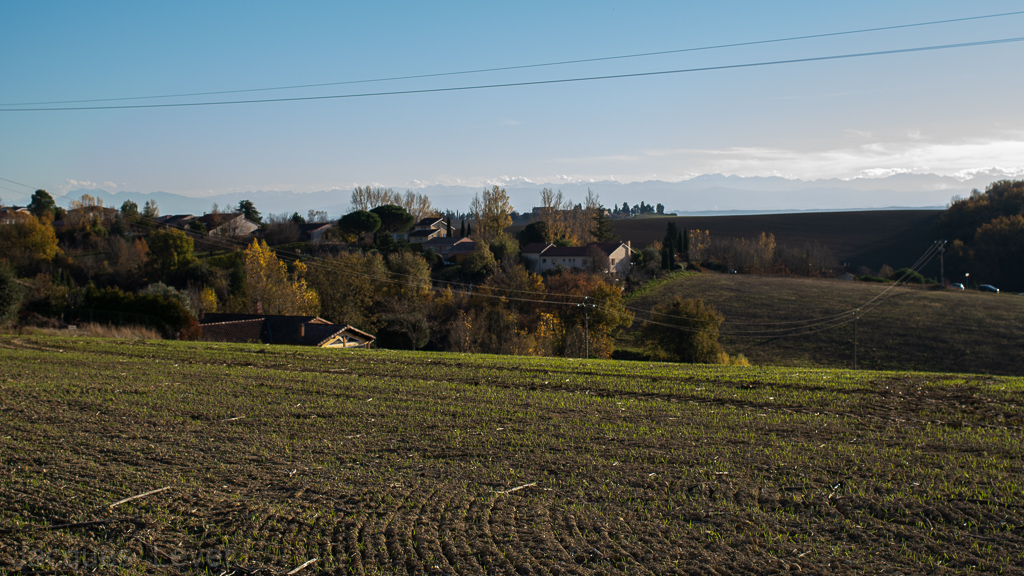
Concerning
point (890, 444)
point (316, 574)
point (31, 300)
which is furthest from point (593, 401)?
point (31, 300)

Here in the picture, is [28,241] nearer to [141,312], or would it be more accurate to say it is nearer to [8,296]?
[141,312]

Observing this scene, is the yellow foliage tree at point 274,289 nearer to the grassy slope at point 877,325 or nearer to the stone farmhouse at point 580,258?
the stone farmhouse at point 580,258

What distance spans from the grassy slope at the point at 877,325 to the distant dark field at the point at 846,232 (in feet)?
122

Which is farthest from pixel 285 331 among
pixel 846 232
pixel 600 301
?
pixel 846 232

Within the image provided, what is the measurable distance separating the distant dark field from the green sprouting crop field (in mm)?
96622

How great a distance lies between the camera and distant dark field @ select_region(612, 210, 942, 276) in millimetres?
104000

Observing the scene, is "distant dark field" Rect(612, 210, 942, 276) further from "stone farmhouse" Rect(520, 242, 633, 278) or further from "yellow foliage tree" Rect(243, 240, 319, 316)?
"yellow foliage tree" Rect(243, 240, 319, 316)

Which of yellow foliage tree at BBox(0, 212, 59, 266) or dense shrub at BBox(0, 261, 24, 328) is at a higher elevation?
yellow foliage tree at BBox(0, 212, 59, 266)

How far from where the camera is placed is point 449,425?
11.4 metres

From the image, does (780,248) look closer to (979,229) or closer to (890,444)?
(979,229)

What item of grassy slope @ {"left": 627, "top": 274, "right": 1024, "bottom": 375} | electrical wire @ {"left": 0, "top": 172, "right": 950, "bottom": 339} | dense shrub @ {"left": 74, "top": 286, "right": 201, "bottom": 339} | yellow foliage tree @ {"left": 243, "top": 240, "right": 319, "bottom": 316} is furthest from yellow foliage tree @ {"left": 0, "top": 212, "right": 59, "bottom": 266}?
grassy slope @ {"left": 627, "top": 274, "right": 1024, "bottom": 375}

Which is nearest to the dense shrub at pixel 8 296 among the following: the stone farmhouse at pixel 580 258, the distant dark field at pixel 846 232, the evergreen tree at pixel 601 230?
the stone farmhouse at pixel 580 258

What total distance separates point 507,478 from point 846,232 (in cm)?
13355

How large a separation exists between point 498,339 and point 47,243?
54159 millimetres
